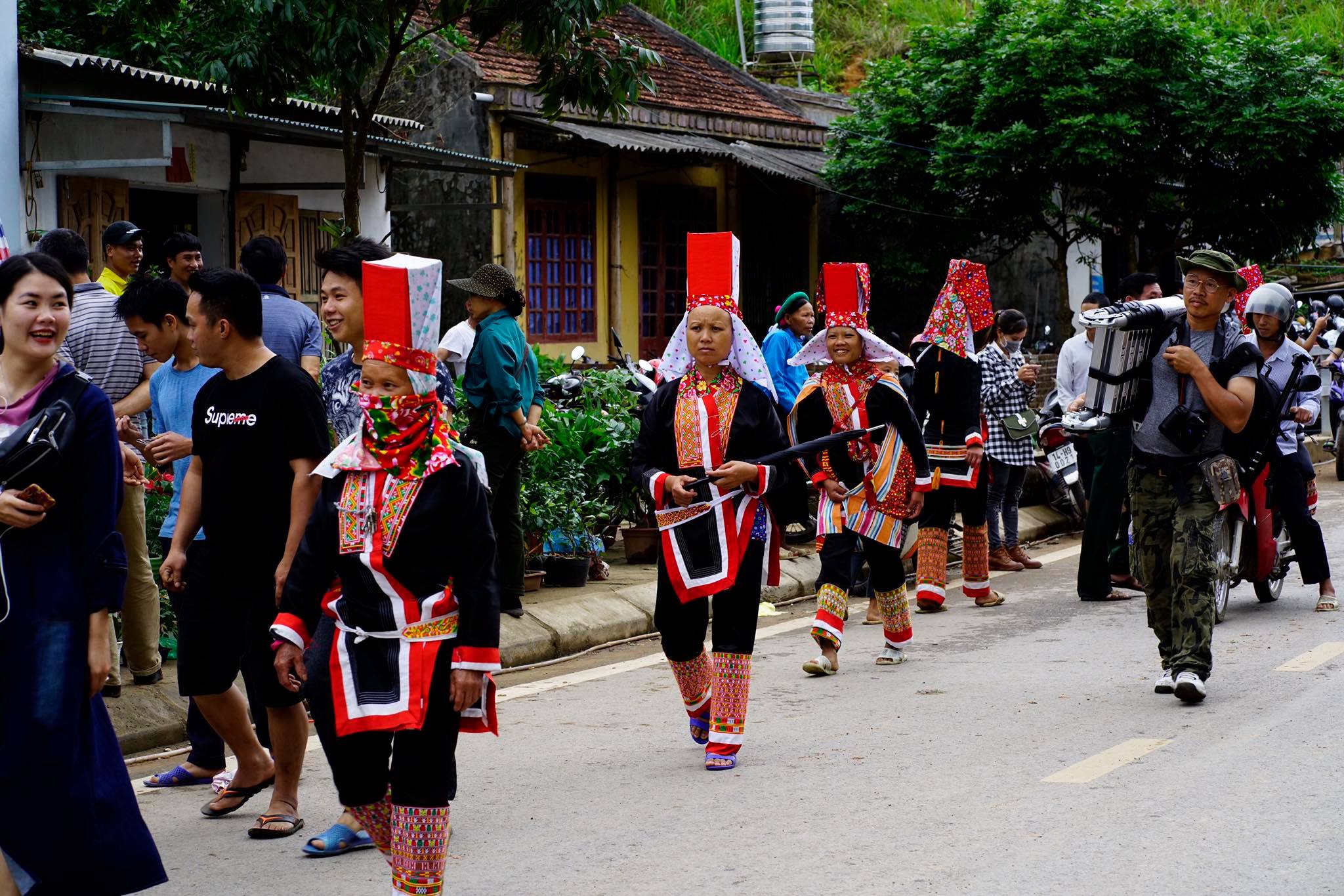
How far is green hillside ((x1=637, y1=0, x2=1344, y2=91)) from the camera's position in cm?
3158

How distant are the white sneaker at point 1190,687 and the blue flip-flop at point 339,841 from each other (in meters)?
3.57

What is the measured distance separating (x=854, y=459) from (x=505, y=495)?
2.03 m

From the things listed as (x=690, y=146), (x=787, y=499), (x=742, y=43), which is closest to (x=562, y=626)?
(x=787, y=499)

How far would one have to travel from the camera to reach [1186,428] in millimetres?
6965

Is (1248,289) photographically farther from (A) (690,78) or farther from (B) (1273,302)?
(A) (690,78)

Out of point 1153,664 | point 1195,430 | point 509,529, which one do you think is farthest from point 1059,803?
point 509,529

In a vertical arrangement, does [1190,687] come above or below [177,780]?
above

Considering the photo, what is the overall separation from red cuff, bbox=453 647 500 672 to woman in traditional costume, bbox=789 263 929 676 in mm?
3920

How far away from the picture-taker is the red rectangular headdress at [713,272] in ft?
20.6

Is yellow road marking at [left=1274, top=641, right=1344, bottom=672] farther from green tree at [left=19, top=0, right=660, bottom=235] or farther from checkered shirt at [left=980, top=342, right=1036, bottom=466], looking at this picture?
green tree at [left=19, top=0, right=660, bottom=235]

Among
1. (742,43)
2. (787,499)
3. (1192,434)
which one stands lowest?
(787,499)

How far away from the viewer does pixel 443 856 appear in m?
4.20

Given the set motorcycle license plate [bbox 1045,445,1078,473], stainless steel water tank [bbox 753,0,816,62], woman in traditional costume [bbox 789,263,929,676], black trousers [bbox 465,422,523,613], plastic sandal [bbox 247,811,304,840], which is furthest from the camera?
stainless steel water tank [bbox 753,0,816,62]

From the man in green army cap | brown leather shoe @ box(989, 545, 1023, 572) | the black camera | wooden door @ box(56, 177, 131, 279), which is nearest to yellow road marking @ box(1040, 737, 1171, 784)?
the man in green army cap
